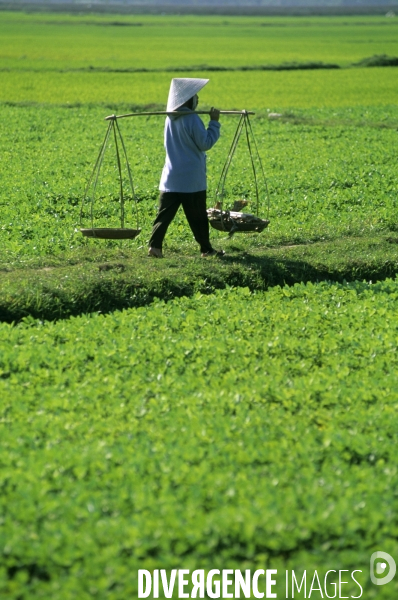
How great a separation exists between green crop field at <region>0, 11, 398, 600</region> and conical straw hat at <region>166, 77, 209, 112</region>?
70.8 inches

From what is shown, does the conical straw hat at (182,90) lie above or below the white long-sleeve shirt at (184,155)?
above

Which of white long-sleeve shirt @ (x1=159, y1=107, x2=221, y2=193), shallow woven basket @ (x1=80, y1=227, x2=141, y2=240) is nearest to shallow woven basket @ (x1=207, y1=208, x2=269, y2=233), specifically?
white long-sleeve shirt @ (x1=159, y1=107, x2=221, y2=193)

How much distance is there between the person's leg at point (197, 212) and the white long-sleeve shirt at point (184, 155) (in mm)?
95

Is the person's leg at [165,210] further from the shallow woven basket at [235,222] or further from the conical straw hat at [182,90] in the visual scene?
the conical straw hat at [182,90]

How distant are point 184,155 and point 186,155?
22 mm

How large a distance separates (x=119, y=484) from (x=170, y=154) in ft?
17.5

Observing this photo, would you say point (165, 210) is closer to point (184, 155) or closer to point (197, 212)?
point (197, 212)

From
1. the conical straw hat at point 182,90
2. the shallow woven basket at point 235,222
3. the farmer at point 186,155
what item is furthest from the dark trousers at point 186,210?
the conical straw hat at point 182,90

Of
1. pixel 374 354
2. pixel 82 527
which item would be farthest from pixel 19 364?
pixel 374 354

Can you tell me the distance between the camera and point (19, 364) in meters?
6.56

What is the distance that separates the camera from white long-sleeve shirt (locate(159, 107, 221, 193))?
9.12 metres

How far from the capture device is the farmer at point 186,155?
9031 millimetres

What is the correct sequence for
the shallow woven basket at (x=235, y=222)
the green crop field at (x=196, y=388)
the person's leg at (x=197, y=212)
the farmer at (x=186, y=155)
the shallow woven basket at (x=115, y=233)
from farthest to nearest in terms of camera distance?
the person's leg at (x=197, y=212) → the shallow woven basket at (x=235, y=222) → the farmer at (x=186, y=155) → the shallow woven basket at (x=115, y=233) → the green crop field at (x=196, y=388)

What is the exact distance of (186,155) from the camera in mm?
9242
